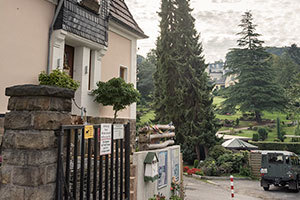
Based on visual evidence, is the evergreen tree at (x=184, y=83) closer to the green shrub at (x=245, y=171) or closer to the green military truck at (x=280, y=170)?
the green shrub at (x=245, y=171)

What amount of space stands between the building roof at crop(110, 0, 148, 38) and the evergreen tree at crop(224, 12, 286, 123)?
3365cm

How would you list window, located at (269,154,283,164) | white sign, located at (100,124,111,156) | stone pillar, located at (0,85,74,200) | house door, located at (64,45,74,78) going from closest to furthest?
stone pillar, located at (0,85,74,200) → white sign, located at (100,124,111,156) → house door, located at (64,45,74,78) → window, located at (269,154,283,164)

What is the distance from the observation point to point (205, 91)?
24.2 metres

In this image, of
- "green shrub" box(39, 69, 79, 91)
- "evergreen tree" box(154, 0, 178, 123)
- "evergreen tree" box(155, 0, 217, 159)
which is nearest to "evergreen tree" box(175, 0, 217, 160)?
"evergreen tree" box(155, 0, 217, 159)

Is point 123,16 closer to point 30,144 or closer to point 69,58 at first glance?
point 69,58

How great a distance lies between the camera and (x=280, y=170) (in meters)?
14.0

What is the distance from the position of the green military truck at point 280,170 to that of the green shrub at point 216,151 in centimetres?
676

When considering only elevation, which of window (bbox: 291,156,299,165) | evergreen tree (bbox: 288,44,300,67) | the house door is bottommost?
window (bbox: 291,156,299,165)

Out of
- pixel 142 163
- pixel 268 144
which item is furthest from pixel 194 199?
pixel 268 144

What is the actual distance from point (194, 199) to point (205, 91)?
14.5 m

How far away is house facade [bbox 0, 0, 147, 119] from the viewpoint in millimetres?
7980

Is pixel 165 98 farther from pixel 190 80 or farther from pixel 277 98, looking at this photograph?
pixel 277 98

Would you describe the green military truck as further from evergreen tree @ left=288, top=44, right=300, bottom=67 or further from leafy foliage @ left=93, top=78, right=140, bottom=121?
evergreen tree @ left=288, top=44, right=300, bottom=67

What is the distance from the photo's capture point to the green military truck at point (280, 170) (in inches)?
541
